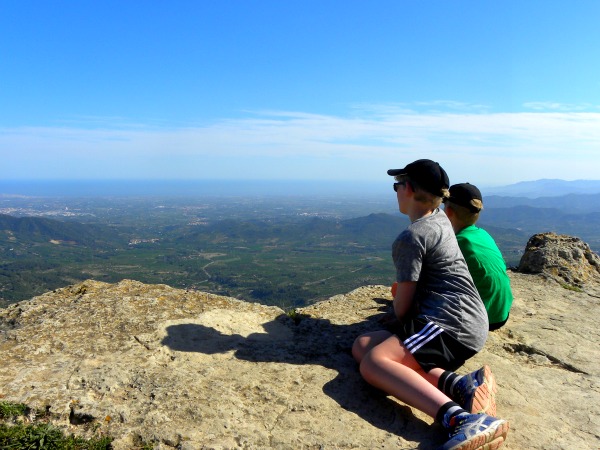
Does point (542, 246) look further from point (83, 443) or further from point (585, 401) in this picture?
point (83, 443)

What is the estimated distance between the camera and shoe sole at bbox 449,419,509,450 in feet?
10.5

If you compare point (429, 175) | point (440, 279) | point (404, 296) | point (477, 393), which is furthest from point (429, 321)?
point (429, 175)

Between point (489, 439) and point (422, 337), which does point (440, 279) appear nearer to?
point (422, 337)

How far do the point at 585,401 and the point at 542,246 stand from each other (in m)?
7.58

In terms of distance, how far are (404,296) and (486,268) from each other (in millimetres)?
1948

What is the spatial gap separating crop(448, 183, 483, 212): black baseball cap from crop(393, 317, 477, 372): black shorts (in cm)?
230

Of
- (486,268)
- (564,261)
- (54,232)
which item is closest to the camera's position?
(486,268)

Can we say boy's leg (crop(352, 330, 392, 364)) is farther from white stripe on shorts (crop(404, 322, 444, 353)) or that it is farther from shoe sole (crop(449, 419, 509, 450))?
shoe sole (crop(449, 419, 509, 450))

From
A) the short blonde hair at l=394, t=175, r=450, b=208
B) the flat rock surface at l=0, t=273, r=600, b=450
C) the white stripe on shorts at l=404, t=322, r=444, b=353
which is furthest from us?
the short blonde hair at l=394, t=175, r=450, b=208

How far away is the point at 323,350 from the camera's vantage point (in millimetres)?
5285

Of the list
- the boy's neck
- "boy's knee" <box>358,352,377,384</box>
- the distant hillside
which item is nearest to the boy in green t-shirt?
the boy's neck

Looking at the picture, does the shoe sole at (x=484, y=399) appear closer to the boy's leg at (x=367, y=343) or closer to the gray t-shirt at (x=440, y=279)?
the gray t-shirt at (x=440, y=279)

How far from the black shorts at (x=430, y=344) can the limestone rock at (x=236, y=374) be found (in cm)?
54

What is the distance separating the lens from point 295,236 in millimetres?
188875
